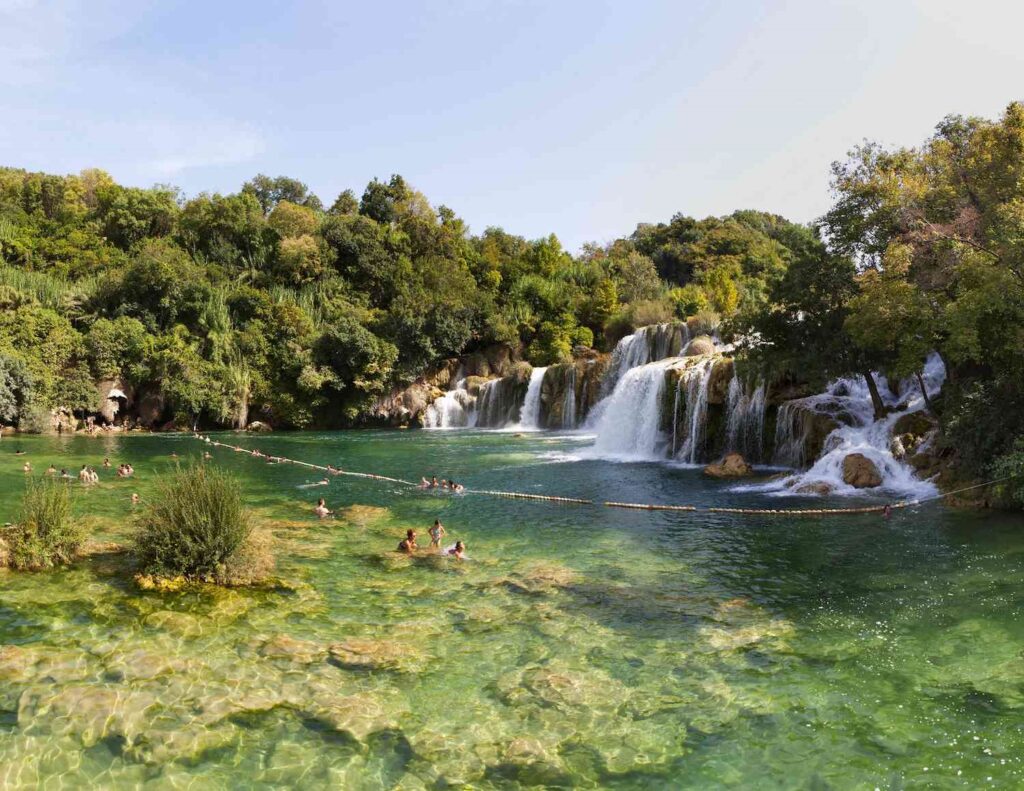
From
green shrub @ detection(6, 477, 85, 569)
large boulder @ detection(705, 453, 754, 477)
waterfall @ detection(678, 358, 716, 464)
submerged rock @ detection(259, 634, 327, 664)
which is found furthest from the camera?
waterfall @ detection(678, 358, 716, 464)

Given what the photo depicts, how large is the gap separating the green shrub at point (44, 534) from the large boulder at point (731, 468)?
53.2ft

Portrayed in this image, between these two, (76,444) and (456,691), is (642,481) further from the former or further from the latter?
(76,444)

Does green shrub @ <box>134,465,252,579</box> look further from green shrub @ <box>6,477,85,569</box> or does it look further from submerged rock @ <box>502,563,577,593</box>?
submerged rock @ <box>502,563,577,593</box>

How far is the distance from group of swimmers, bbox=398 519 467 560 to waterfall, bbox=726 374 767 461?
1290 cm

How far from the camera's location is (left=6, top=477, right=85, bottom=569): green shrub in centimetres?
1032

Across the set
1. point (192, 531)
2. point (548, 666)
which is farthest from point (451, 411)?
point (548, 666)

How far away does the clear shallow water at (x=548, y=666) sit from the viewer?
18.2ft

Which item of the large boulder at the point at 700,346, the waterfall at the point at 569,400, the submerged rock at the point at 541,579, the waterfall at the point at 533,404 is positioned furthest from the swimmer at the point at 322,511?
the waterfall at the point at 533,404

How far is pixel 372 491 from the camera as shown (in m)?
19.0

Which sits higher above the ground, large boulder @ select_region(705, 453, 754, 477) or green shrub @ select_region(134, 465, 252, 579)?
large boulder @ select_region(705, 453, 754, 477)

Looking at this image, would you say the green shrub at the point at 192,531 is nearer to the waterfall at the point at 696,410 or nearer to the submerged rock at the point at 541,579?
the submerged rock at the point at 541,579

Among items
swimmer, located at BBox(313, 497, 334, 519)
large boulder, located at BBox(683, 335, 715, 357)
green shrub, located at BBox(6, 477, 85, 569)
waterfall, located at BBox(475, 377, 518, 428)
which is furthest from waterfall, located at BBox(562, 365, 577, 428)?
green shrub, located at BBox(6, 477, 85, 569)

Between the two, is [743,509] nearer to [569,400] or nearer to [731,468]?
[731,468]

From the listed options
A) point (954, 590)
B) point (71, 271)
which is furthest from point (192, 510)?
point (71, 271)
